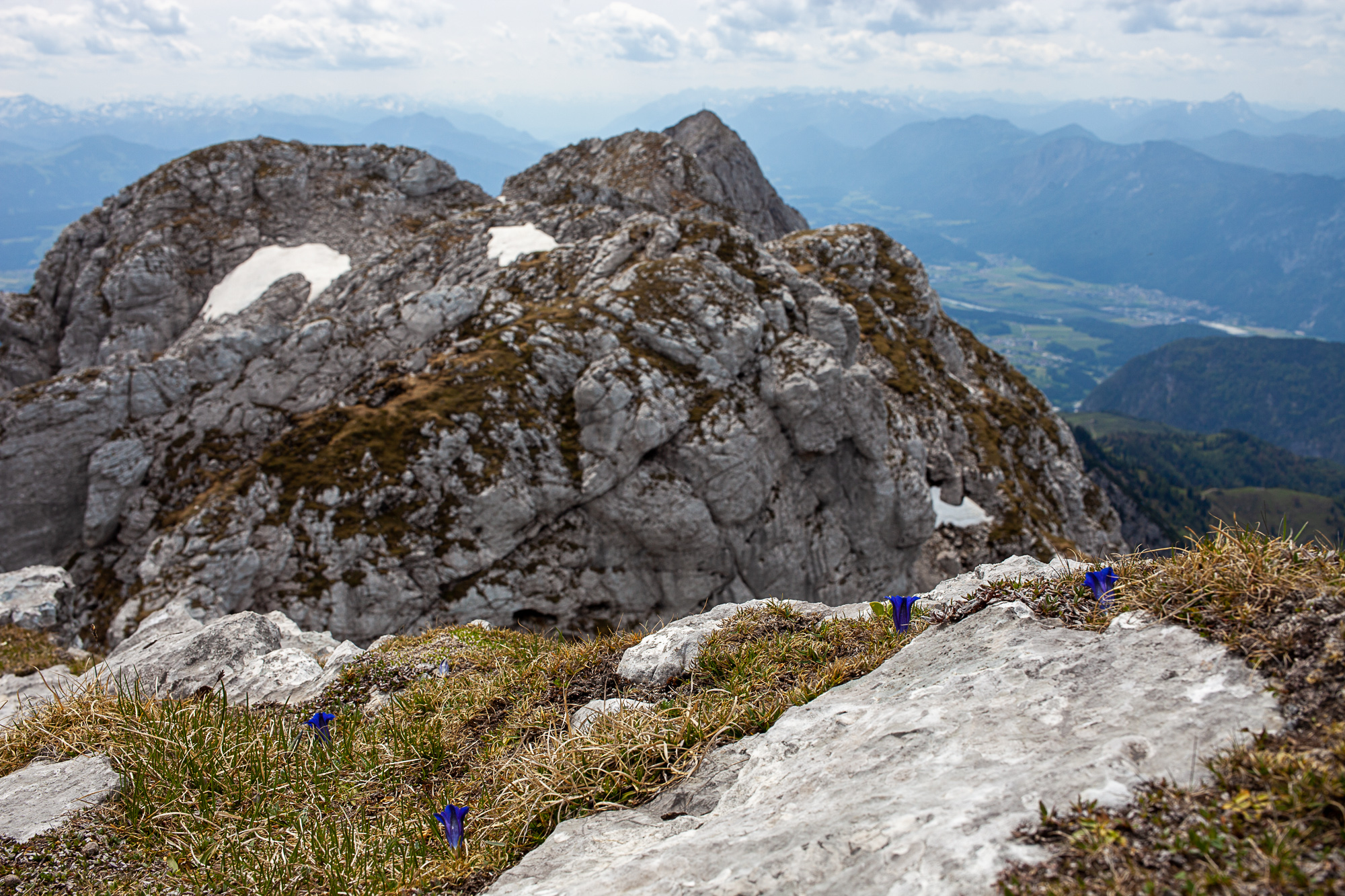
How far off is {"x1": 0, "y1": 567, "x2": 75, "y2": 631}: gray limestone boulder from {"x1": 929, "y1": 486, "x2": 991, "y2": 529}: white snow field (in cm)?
3672

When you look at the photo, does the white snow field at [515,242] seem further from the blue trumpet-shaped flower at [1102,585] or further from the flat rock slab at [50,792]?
the blue trumpet-shaped flower at [1102,585]

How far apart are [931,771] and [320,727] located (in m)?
5.09

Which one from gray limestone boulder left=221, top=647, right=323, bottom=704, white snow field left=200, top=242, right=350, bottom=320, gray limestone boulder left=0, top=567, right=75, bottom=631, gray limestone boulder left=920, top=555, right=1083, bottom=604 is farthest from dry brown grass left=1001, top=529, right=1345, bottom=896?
white snow field left=200, top=242, right=350, bottom=320

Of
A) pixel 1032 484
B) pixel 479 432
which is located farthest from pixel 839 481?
pixel 1032 484

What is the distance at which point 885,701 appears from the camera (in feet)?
15.3

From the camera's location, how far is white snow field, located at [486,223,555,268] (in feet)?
126

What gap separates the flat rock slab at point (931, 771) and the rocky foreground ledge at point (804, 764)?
17mm

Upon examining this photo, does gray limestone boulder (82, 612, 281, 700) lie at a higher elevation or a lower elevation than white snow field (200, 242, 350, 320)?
lower

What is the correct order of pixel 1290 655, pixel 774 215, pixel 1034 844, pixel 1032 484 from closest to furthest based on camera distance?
pixel 1034 844 → pixel 1290 655 → pixel 1032 484 → pixel 774 215

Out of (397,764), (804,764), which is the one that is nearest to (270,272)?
(397,764)

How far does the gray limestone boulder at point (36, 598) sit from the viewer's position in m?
16.0

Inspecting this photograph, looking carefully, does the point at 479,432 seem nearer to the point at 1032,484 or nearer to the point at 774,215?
the point at 1032,484

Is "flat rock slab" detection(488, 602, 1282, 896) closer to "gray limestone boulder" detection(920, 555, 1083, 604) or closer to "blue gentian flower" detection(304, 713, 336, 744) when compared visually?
"gray limestone boulder" detection(920, 555, 1083, 604)

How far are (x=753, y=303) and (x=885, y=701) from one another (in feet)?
93.5
